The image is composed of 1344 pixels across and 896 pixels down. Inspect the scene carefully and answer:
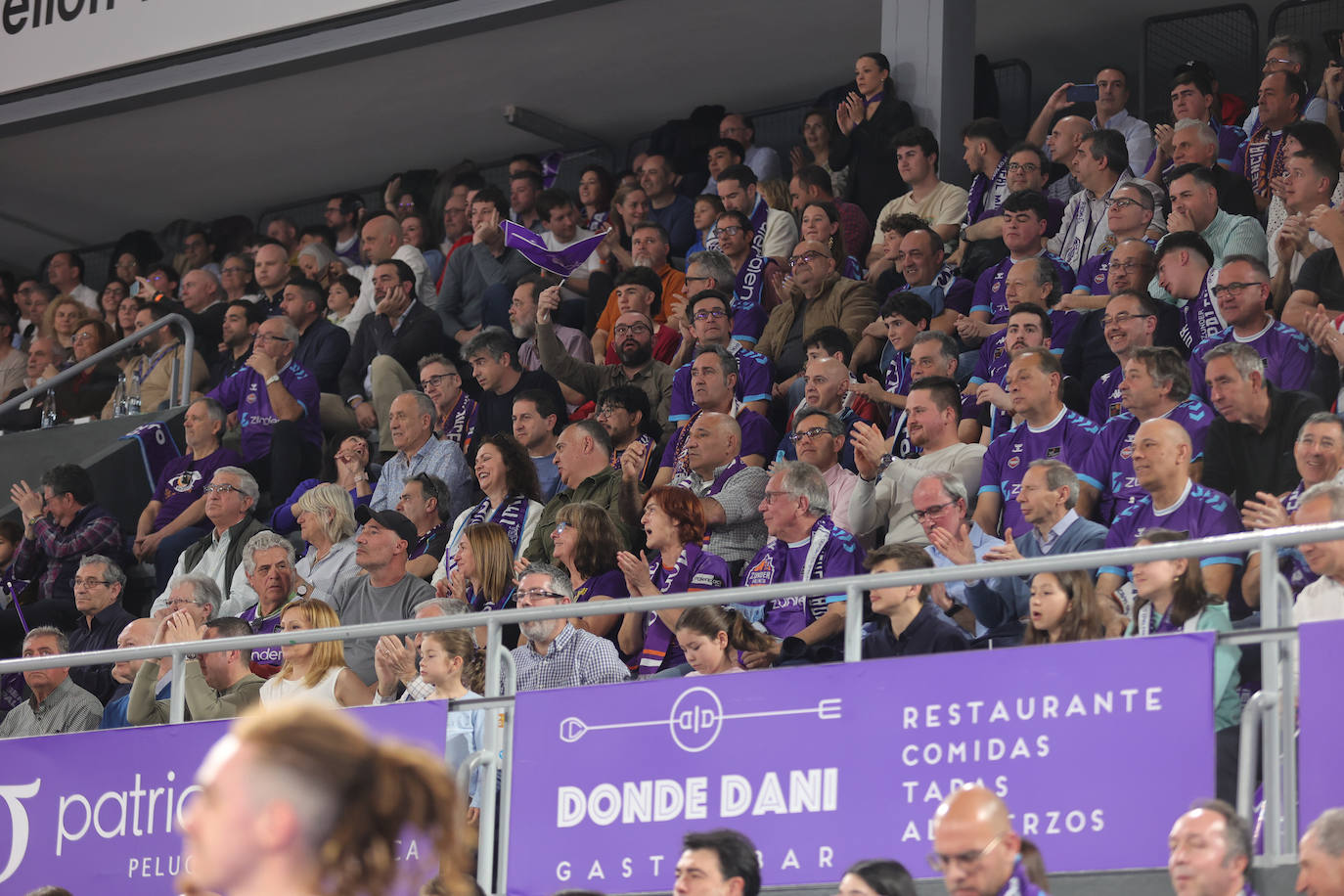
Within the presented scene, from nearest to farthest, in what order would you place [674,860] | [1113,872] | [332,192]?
[1113,872], [674,860], [332,192]

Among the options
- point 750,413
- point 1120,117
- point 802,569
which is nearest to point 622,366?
point 750,413

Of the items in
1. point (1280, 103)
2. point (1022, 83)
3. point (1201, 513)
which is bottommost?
point (1201, 513)

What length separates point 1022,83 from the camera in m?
12.5

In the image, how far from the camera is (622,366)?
9930 millimetres

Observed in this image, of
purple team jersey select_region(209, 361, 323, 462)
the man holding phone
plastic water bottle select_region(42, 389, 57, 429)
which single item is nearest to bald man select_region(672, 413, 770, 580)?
purple team jersey select_region(209, 361, 323, 462)

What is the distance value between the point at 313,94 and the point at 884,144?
16.6 feet

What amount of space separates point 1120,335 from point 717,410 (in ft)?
6.80

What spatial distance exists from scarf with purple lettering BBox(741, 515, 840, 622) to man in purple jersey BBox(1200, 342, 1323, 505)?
4.86 ft

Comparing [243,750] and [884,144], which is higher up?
[884,144]

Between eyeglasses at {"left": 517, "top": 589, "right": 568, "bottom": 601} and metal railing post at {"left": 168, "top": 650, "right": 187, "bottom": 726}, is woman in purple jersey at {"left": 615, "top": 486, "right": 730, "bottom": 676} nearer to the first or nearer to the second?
eyeglasses at {"left": 517, "top": 589, "right": 568, "bottom": 601}

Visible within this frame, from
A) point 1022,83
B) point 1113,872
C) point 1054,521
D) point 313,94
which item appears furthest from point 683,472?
point 313,94

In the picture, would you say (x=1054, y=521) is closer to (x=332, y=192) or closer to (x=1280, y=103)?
(x=1280, y=103)

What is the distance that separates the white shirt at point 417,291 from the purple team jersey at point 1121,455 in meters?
5.67

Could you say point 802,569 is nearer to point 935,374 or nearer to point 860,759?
point 935,374
